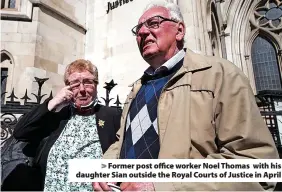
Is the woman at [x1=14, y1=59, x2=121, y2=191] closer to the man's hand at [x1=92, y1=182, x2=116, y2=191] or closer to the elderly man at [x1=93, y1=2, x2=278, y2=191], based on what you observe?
the elderly man at [x1=93, y1=2, x2=278, y2=191]

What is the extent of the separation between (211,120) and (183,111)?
139 millimetres

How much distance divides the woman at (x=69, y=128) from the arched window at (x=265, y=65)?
10.1 m

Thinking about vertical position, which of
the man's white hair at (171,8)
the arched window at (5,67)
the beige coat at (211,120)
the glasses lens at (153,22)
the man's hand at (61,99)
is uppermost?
the arched window at (5,67)

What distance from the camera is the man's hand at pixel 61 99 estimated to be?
1888 millimetres

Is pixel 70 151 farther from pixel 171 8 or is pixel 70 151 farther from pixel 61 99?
pixel 171 8

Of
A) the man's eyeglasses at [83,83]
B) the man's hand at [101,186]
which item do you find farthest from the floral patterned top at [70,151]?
the man's hand at [101,186]

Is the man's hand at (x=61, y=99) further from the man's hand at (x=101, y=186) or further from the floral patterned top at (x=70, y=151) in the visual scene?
the man's hand at (x=101, y=186)

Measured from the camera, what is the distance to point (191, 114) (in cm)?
123

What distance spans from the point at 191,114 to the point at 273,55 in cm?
1127

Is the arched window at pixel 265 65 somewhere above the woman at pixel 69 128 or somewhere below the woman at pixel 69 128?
above

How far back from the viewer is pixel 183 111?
4.06 ft

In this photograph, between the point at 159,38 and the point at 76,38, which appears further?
the point at 76,38

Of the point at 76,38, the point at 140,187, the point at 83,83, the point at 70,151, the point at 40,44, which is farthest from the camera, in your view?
the point at 76,38

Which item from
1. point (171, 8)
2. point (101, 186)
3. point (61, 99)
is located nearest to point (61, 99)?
point (61, 99)
